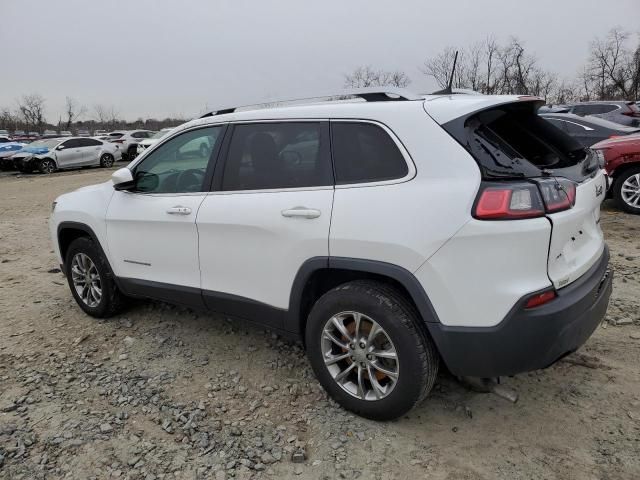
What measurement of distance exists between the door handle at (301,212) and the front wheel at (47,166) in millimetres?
21422

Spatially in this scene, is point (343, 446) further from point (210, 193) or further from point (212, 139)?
point (212, 139)

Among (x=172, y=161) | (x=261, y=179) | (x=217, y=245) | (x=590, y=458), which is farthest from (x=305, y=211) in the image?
(x=590, y=458)

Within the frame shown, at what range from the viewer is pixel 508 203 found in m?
2.20

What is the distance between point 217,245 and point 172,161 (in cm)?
91

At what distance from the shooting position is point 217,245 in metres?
3.21

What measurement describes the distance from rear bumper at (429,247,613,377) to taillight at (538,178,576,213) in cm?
39

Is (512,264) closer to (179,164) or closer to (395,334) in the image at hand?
(395,334)

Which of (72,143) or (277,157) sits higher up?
(72,143)

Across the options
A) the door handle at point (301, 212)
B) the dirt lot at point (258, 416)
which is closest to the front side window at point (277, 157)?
the door handle at point (301, 212)

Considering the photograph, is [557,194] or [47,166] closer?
[557,194]

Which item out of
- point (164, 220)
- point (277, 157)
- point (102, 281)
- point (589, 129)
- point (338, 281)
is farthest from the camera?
point (589, 129)

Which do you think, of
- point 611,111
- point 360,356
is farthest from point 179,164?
point 611,111

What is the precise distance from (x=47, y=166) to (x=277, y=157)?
21.3 metres

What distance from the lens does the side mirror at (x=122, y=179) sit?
3.67 meters
